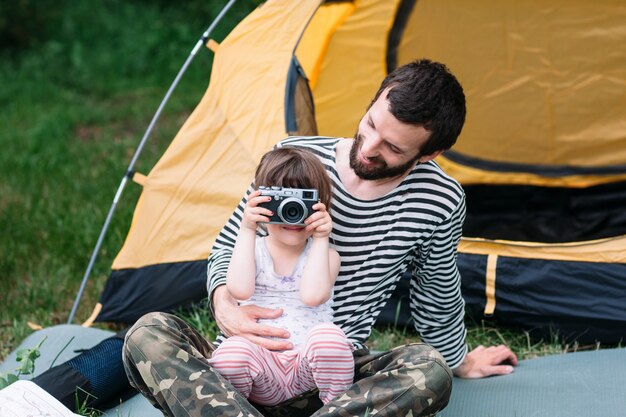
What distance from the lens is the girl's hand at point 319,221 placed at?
1867 millimetres

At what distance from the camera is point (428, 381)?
1.80 meters

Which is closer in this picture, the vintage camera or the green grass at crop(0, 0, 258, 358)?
the vintage camera

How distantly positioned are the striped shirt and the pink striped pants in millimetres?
207

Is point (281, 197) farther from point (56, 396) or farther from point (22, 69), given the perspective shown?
point (22, 69)

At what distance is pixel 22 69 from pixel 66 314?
10.9 feet

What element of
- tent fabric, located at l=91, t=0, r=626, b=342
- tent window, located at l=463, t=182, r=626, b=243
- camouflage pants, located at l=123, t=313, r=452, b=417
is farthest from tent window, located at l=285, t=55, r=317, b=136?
camouflage pants, located at l=123, t=313, r=452, b=417

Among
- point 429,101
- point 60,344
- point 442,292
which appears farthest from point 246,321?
point 60,344

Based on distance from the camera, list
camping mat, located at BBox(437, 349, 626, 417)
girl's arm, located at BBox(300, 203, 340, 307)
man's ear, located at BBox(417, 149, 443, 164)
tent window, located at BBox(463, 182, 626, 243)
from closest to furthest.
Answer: girl's arm, located at BBox(300, 203, 340, 307) → man's ear, located at BBox(417, 149, 443, 164) → camping mat, located at BBox(437, 349, 626, 417) → tent window, located at BBox(463, 182, 626, 243)

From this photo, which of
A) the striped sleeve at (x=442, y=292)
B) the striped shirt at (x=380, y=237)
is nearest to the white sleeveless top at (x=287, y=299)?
the striped shirt at (x=380, y=237)

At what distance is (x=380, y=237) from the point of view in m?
2.03

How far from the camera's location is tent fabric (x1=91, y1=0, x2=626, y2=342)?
2721 mm

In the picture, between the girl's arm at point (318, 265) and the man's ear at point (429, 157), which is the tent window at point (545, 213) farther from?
the girl's arm at point (318, 265)

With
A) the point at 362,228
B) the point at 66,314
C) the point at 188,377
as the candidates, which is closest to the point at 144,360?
the point at 188,377

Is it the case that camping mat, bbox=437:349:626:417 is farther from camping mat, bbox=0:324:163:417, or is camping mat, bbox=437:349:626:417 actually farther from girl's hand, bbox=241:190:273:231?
camping mat, bbox=0:324:163:417
